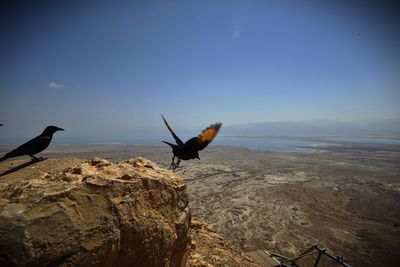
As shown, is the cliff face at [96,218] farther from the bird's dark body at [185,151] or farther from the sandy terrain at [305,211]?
the sandy terrain at [305,211]

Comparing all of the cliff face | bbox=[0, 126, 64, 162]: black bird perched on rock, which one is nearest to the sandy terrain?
the cliff face

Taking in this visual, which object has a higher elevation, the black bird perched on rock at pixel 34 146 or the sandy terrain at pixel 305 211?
the black bird perched on rock at pixel 34 146

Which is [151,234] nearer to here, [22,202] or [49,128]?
[22,202]

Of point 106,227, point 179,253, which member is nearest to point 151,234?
point 106,227

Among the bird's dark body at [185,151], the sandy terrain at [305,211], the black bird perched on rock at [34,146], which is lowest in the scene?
the sandy terrain at [305,211]

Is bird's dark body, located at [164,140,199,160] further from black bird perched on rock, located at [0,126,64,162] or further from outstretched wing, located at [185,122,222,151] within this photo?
black bird perched on rock, located at [0,126,64,162]

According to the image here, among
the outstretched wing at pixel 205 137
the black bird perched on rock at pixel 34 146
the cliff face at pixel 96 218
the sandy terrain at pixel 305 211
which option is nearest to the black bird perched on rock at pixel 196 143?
the outstretched wing at pixel 205 137

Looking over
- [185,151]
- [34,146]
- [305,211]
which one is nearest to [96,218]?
[185,151]
